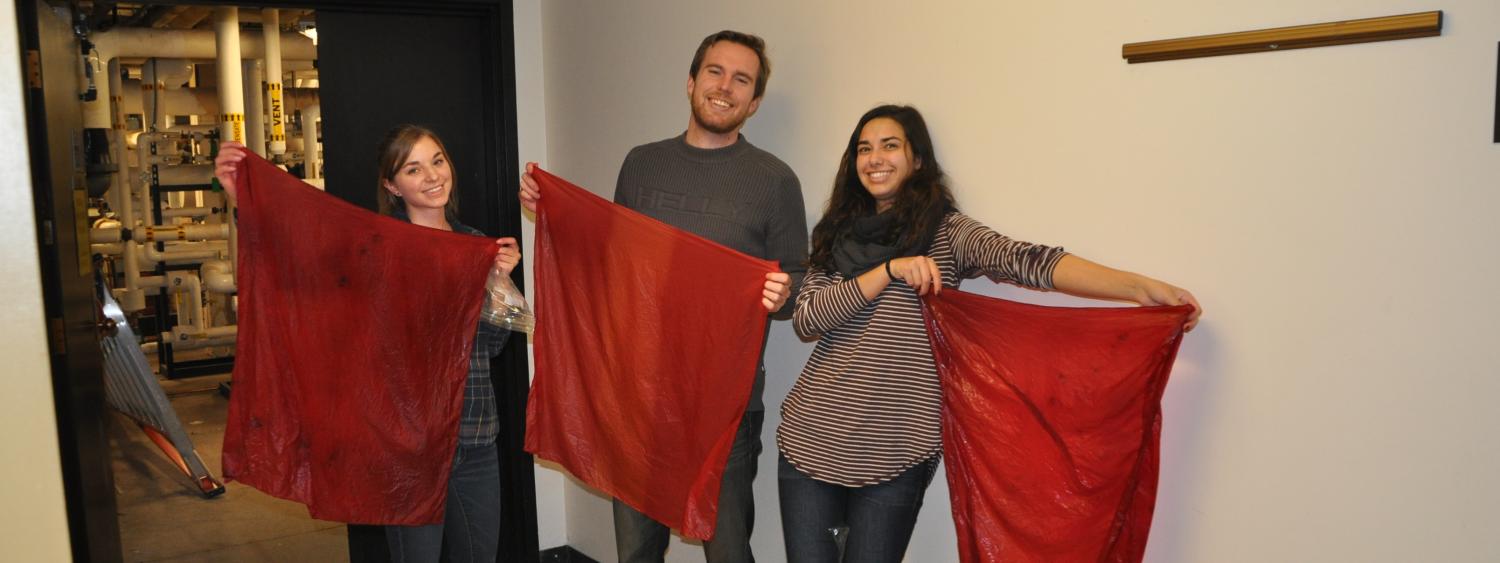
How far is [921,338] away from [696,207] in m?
0.63

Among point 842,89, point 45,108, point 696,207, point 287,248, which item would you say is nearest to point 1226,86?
point 842,89

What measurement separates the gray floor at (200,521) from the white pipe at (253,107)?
1665mm

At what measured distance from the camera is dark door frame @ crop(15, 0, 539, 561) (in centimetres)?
244

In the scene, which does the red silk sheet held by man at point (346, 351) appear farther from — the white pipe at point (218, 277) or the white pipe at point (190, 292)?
the white pipe at point (190, 292)

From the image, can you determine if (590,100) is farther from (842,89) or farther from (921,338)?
(921,338)

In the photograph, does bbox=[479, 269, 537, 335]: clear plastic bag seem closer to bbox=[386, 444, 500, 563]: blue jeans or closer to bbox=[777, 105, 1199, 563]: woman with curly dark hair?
bbox=[386, 444, 500, 563]: blue jeans

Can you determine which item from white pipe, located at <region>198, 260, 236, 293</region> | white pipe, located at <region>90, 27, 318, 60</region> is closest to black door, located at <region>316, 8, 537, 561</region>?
white pipe, located at <region>90, 27, 318, 60</region>

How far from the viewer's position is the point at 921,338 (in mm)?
2023

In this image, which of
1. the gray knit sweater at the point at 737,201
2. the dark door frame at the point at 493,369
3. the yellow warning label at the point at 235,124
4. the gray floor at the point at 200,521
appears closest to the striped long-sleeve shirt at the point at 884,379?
the gray knit sweater at the point at 737,201

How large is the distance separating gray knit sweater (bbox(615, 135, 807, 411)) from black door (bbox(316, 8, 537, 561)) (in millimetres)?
833

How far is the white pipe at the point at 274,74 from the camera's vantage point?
19.4 feet

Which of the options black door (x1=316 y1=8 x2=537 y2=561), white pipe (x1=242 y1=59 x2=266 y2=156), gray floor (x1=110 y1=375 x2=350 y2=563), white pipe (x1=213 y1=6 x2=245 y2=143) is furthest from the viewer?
white pipe (x1=242 y1=59 x2=266 y2=156)

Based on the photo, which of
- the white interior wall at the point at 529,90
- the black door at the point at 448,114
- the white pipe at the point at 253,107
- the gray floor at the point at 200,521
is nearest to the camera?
the black door at the point at 448,114

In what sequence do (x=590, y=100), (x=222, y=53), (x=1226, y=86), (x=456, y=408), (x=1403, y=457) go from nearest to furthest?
(x=1403, y=457) < (x=1226, y=86) < (x=456, y=408) < (x=590, y=100) < (x=222, y=53)
